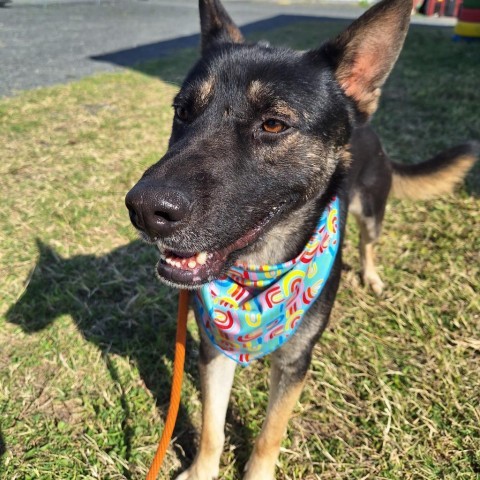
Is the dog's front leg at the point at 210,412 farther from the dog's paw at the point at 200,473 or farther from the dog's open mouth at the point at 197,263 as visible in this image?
the dog's open mouth at the point at 197,263

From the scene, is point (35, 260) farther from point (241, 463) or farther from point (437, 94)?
point (437, 94)

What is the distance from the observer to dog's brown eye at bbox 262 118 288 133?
6.99 ft

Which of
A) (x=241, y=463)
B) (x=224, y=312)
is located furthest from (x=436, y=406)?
(x=224, y=312)

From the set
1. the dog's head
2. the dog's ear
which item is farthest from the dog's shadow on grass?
the dog's ear

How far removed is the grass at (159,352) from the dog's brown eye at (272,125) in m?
1.83

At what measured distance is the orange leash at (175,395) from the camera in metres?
2.11

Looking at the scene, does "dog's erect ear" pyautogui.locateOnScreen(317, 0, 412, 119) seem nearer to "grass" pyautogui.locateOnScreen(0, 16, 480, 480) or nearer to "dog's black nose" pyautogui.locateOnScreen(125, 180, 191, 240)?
"dog's black nose" pyautogui.locateOnScreen(125, 180, 191, 240)

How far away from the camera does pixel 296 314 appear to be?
2371 millimetres

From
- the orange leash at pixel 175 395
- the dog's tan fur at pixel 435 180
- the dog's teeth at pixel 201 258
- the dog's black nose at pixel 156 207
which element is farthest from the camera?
the dog's tan fur at pixel 435 180

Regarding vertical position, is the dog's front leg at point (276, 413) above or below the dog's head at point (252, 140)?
below

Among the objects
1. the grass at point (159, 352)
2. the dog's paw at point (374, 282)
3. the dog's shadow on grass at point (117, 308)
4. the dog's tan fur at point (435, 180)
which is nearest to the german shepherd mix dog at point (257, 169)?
the grass at point (159, 352)

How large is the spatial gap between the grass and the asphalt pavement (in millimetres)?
4931

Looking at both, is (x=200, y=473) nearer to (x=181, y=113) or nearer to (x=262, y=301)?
(x=262, y=301)

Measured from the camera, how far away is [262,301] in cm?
239
